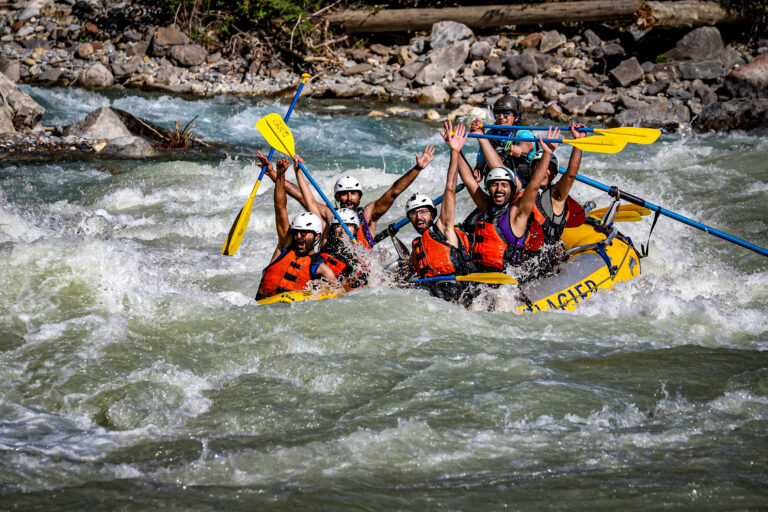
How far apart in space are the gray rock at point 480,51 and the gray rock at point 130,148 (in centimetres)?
763

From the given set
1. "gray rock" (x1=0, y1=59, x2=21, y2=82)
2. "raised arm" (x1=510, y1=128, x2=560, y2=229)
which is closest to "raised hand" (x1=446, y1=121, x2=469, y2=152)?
"raised arm" (x1=510, y1=128, x2=560, y2=229)

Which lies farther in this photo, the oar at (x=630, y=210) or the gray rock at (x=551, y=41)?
the gray rock at (x=551, y=41)

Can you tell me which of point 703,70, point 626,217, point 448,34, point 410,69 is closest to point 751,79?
point 703,70

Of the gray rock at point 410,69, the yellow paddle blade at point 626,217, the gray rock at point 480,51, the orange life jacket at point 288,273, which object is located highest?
the gray rock at point 480,51

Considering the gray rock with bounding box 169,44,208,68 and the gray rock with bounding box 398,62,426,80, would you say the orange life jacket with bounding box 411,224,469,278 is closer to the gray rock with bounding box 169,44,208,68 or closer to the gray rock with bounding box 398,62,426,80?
the gray rock with bounding box 398,62,426,80

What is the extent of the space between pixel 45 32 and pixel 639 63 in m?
14.2

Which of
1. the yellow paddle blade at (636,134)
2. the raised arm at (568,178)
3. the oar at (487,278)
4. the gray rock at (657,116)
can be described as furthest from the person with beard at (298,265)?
the gray rock at (657,116)

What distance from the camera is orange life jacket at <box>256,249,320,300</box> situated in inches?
209

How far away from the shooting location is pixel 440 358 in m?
4.35

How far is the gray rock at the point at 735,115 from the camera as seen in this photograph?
11.2 meters

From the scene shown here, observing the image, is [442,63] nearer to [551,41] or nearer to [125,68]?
[551,41]

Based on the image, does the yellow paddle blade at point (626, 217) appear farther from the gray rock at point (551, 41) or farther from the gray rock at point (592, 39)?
the gray rock at point (592, 39)

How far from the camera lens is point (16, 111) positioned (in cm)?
1062

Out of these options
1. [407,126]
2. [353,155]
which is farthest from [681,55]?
[353,155]
